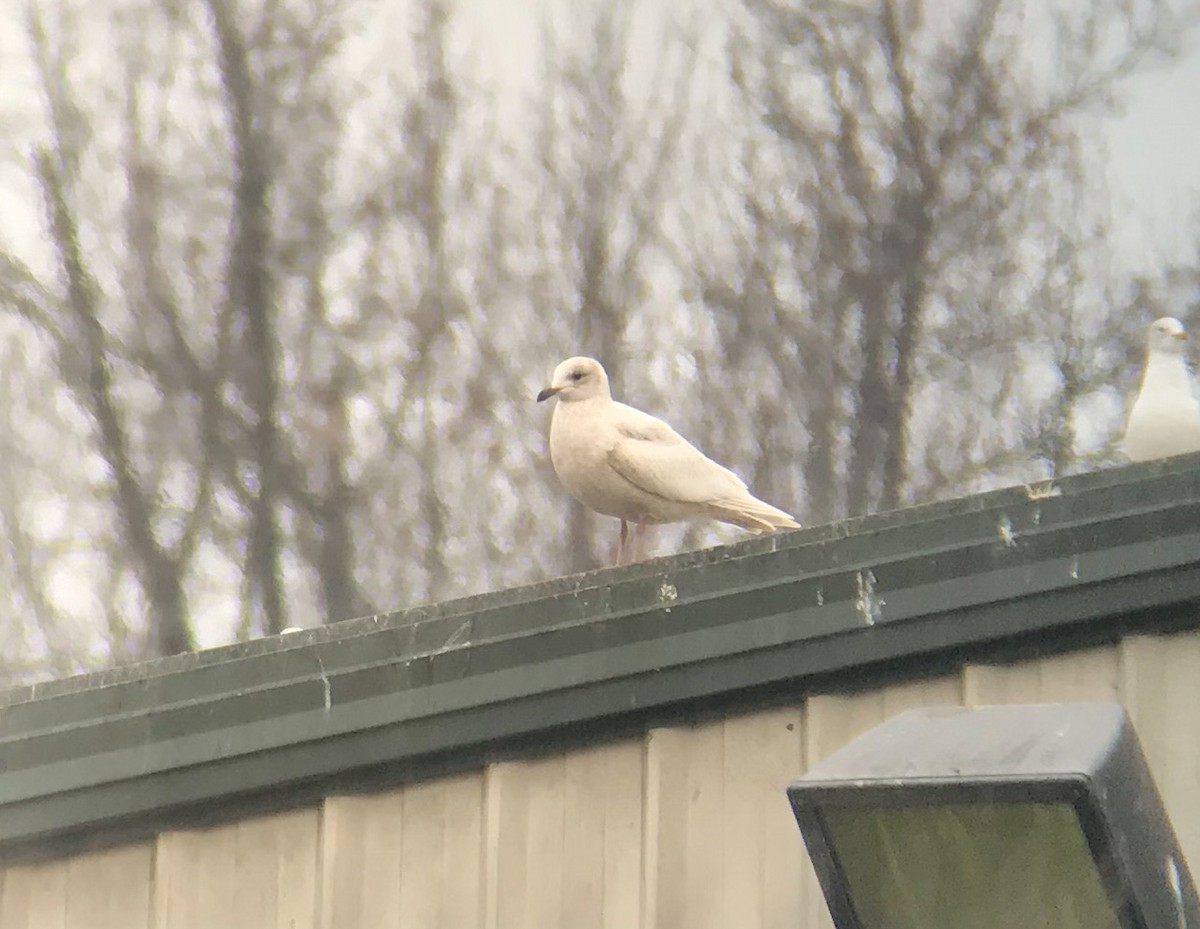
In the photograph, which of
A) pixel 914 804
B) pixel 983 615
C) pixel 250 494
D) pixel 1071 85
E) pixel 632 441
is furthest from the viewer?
pixel 250 494

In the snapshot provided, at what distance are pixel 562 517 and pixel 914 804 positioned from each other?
602 centimetres

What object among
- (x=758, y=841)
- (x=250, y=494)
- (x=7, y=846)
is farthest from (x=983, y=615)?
(x=250, y=494)

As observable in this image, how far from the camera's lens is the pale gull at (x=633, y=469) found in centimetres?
297

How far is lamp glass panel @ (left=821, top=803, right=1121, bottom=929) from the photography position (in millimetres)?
1084

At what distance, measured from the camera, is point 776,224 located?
7.43 metres

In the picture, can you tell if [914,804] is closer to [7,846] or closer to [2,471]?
[7,846]

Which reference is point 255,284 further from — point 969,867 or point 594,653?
point 969,867

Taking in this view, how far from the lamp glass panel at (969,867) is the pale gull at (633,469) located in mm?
1813

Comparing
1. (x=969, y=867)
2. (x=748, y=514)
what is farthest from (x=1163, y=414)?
(x=969, y=867)

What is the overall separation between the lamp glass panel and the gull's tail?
1.89m

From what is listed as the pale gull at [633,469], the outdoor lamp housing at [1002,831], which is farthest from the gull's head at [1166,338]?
the outdoor lamp housing at [1002,831]

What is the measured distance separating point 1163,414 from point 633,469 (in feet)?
3.44

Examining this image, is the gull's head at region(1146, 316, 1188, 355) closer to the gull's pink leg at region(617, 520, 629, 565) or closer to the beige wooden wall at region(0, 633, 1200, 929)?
the beige wooden wall at region(0, 633, 1200, 929)

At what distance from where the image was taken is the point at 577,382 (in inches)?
125
